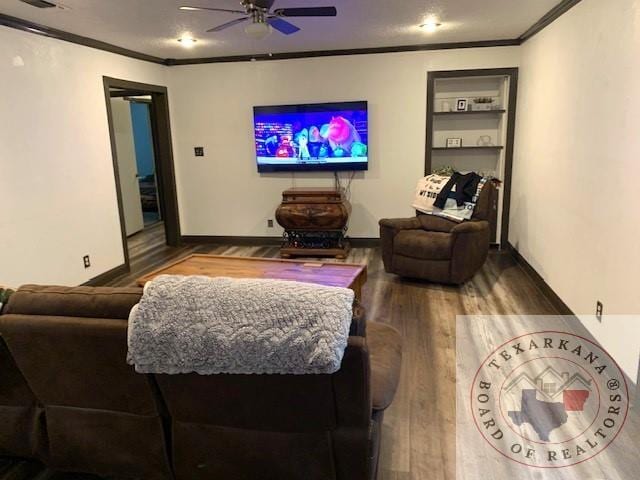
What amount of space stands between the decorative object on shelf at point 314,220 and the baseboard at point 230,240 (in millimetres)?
578

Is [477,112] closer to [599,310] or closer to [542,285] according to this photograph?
[542,285]

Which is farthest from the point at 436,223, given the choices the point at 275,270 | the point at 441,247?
the point at 275,270

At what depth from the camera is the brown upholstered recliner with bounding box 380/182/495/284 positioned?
3891 mm

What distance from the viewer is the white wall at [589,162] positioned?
2.38 metres

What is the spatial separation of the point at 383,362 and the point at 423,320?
1.63 metres

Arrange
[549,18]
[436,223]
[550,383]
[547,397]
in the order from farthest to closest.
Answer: [436,223], [549,18], [550,383], [547,397]

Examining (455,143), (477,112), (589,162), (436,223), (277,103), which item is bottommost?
(436,223)

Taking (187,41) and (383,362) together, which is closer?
(383,362)

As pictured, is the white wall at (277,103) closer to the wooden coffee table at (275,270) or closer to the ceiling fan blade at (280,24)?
the ceiling fan blade at (280,24)

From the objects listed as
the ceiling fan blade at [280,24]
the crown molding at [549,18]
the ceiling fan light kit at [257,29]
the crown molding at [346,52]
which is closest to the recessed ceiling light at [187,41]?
the crown molding at [346,52]

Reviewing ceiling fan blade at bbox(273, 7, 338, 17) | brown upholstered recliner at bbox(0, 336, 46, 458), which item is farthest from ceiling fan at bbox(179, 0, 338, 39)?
brown upholstered recliner at bbox(0, 336, 46, 458)

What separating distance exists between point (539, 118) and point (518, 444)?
302cm

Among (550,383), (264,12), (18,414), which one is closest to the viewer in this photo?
(18,414)

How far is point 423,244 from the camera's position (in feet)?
13.1
